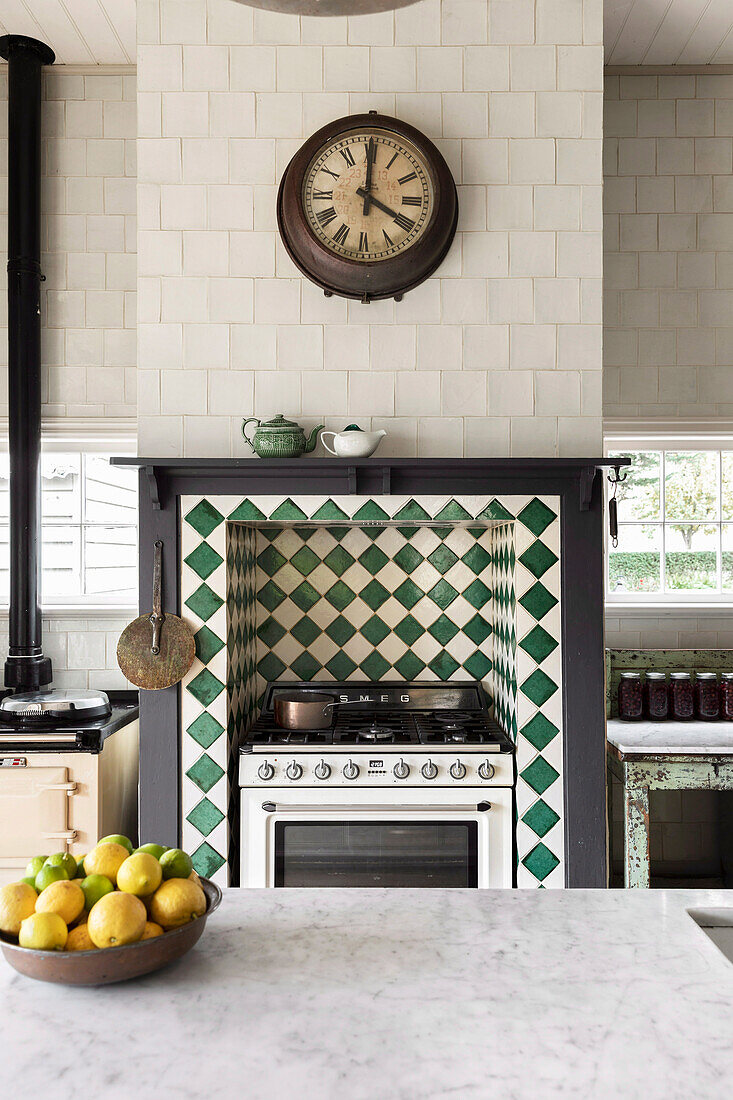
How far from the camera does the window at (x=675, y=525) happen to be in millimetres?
3738

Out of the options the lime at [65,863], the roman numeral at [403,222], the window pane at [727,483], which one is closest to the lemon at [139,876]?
the lime at [65,863]

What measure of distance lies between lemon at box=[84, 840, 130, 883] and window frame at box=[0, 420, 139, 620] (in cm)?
249

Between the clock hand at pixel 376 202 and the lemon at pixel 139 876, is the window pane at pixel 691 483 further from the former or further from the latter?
the lemon at pixel 139 876

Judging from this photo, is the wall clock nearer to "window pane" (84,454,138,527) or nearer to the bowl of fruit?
"window pane" (84,454,138,527)

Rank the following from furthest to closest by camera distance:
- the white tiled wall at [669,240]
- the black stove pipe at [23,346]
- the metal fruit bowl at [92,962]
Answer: the white tiled wall at [669,240], the black stove pipe at [23,346], the metal fruit bowl at [92,962]

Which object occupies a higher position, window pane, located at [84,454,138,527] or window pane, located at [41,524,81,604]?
window pane, located at [84,454,138,527]

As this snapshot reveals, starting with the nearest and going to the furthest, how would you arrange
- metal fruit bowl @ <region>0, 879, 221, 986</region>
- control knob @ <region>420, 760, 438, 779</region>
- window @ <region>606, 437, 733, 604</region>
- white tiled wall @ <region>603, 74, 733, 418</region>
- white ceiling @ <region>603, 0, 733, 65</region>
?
metal fruit bowl @ <region>0, 879, 221, 986</region>
control knob @ <region>420, 760, 438, 779</region>
white ceiling @ <region>603, 0, 733, 65</region>
white tiled wall @ <region>603, 74, 733, 418</region>
window @ <region>606, 437, 733, 604</region>

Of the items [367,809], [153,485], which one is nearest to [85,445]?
[153,485]

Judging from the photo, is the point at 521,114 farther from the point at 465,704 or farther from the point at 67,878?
the point at 67,878

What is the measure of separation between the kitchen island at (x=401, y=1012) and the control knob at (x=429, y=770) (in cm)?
121

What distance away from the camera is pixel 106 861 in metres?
1.24

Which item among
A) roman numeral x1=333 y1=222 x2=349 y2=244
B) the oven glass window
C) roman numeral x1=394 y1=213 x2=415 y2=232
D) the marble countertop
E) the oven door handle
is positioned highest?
roman numeral x1=394 y1=213 x2=415 y2=232

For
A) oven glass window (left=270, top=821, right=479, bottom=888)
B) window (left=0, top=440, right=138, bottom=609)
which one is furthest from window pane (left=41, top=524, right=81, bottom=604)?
oven glass window (left=270, top=821, right=479, bottom=888)

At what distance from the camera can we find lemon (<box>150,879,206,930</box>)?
119 centimetres
